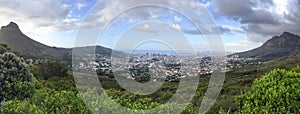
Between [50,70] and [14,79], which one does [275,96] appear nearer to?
[14,79]

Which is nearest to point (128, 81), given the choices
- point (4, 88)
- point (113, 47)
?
point (113, 47)

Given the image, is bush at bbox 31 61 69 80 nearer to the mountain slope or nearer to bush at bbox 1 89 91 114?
bush at bbox 1 89 91 114

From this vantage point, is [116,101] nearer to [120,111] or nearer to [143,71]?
[120,111]

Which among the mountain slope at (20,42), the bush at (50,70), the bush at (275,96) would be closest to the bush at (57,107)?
the bush at (275,96)

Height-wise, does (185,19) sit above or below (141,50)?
above

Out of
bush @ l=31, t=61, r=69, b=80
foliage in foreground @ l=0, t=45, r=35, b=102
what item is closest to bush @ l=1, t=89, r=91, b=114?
foliage in foreground @ l=0, t=45, r=35, b=102

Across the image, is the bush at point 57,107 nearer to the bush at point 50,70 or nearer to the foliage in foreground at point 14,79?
the foliage in foreground at point 14,79

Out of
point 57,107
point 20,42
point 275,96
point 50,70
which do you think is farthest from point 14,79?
point 20,42
